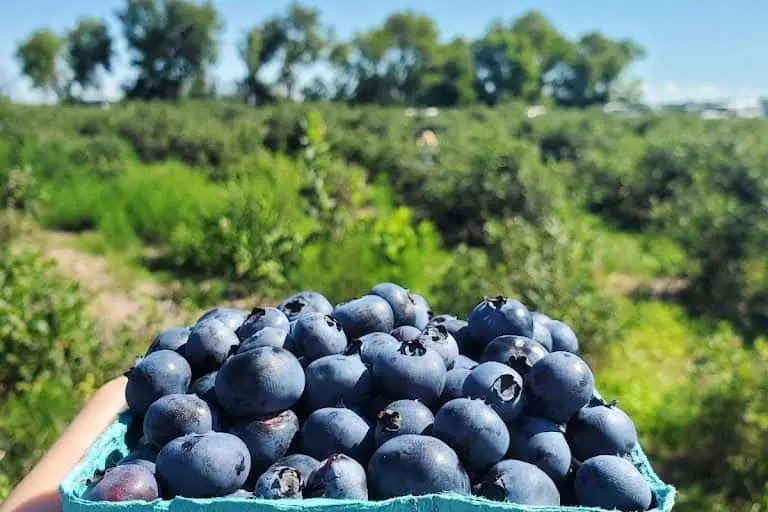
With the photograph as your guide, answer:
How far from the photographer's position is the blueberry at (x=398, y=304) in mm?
1367

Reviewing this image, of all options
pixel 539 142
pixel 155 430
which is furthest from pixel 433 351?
pixel 539 142

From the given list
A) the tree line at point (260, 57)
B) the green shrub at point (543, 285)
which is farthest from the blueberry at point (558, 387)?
the tree line at point (260, 57)

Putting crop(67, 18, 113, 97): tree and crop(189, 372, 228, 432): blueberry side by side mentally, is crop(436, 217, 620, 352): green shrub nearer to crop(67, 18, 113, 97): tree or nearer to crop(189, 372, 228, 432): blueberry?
crop(189, 372, 228, 432): blueberry

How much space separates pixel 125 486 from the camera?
0.95 metres

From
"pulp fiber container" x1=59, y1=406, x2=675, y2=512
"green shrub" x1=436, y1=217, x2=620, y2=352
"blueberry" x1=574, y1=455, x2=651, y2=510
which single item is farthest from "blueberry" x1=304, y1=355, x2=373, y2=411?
"green shrub" x1=436, y1=217, x2=620, y2=352

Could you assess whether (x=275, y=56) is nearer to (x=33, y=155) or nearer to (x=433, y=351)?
(x=33, y=155)

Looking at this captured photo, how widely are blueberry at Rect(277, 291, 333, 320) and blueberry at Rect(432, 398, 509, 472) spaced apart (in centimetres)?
41

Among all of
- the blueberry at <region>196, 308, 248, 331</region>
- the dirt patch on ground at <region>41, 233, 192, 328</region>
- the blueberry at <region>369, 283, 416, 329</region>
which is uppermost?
the blueberry at <region>369, 283, 416, 329</region>

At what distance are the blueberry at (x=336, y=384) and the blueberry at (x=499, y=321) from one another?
0.25 metres

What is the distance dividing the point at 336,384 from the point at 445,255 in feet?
22.2

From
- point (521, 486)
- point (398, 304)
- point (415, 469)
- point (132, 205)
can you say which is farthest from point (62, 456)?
point (132, 205)

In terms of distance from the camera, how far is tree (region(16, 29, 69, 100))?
48.2 metres

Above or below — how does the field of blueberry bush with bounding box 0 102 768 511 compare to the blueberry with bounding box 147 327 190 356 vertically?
below

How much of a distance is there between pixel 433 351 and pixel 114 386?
0.86m
